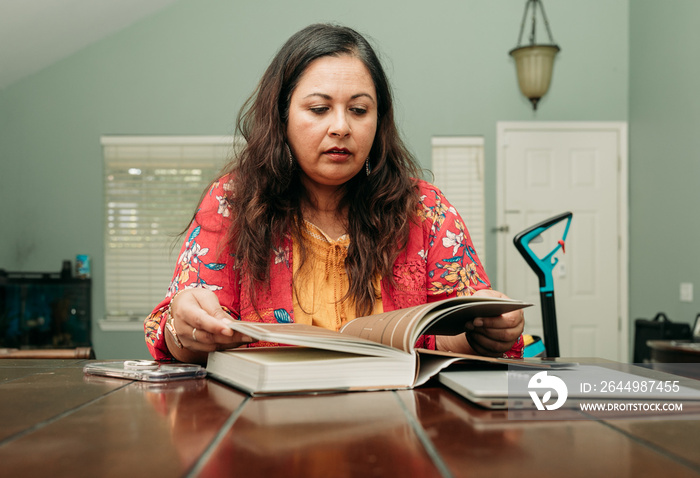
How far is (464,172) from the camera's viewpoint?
488cm

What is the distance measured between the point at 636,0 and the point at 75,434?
5.27m

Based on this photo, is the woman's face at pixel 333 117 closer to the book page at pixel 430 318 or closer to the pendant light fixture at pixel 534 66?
the book page at pixel 430 318

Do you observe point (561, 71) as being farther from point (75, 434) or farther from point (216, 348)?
point (75, 434)

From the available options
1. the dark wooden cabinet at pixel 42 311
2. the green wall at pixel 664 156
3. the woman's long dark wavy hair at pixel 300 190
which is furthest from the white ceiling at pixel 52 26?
the green wall at pixel 664 156

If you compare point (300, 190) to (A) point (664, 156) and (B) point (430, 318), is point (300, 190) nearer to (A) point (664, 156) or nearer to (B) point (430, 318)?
(B) point (430, 318)

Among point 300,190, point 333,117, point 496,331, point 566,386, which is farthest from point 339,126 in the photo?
point 566,386

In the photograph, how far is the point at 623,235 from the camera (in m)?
4.86

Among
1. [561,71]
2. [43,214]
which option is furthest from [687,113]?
[43,214]

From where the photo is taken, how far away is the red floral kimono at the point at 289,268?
4.01ft

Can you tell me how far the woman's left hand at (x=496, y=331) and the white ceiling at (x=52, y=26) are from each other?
3976mm

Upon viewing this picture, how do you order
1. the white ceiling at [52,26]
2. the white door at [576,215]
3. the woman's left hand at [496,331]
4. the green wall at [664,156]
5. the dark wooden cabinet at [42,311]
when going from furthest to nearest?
the white door at [576,215] < the dark wooden cabinet at [42,311] < the white ceiling at [52,26] < the green wall at [664,156] < the woman's left hand at [496,331]

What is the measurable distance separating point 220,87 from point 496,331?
4.34m

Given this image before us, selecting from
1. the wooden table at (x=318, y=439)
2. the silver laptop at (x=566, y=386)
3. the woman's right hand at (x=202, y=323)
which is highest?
the woman's right hand at (x=202, y=323)

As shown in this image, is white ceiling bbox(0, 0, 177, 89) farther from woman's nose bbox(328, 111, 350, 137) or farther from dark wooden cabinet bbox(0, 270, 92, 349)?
woman's nose bbox(328, 111, 350, 137)
